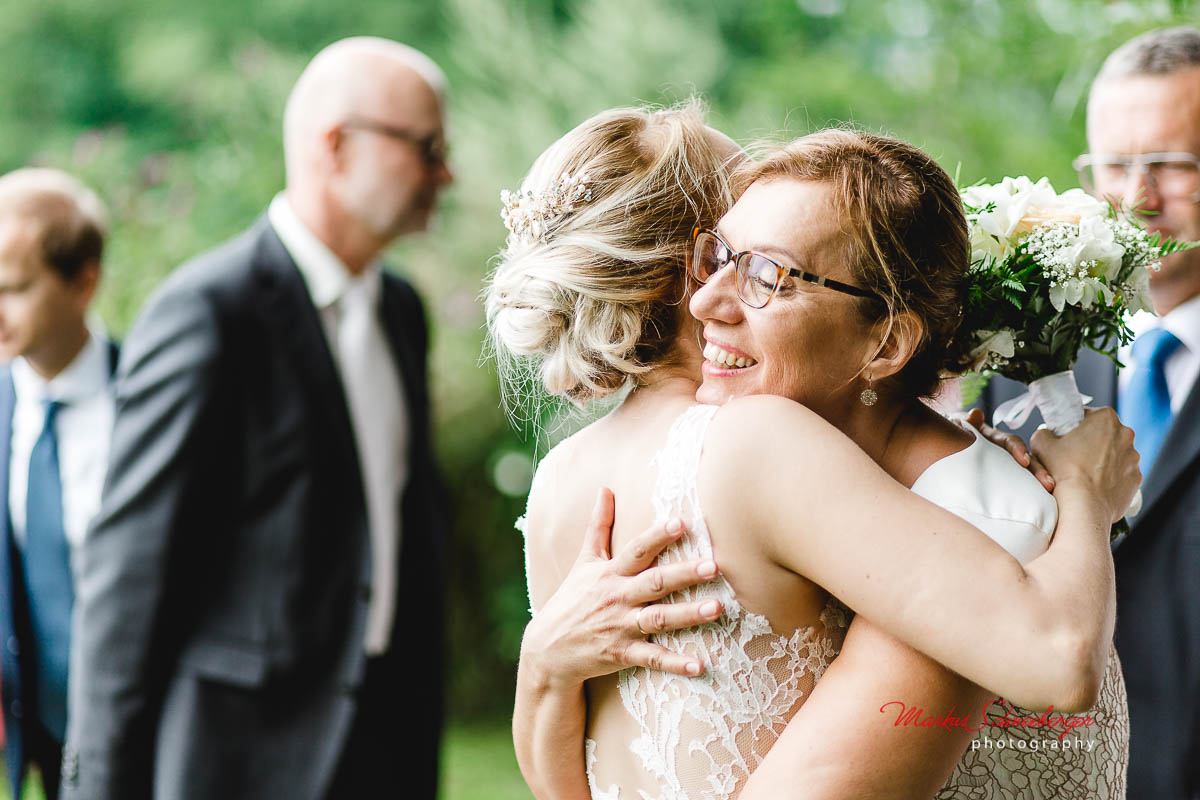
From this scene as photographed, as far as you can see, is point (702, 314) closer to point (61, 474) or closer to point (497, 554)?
point (61, 474)

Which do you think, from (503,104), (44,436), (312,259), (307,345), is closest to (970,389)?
(307,345)

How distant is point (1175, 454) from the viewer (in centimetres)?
302

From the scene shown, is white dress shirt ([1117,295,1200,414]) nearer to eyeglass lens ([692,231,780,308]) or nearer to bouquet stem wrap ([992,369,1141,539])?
bouquet stem wrap ([992,369,1141,539])

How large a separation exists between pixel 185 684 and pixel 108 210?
18.8 feet

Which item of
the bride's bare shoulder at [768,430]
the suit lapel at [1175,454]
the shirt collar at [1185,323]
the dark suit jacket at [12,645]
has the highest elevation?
the bride's bare shoulder at [768,430]

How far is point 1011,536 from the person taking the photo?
1.85 m

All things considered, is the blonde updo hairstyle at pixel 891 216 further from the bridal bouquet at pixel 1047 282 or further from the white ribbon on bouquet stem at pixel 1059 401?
the white ribbon on bouquet stem at pixel 1059 401

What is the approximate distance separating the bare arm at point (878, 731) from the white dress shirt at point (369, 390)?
287 centimetres

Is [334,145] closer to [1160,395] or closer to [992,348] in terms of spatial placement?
[1160,395]

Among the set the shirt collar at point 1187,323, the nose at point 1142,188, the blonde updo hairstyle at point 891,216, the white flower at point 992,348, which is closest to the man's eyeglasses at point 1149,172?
the nose at point 1142,188

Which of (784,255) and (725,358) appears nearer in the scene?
(784,255)

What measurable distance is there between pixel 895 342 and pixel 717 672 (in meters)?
0.63

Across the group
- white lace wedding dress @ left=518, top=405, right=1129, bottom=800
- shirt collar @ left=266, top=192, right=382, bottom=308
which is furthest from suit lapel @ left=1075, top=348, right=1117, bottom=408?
shirt collar @ left=266, top=192, right=382, bottom=308

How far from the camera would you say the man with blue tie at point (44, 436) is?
171 inches
